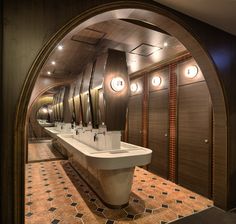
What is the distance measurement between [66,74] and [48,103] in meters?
8.26

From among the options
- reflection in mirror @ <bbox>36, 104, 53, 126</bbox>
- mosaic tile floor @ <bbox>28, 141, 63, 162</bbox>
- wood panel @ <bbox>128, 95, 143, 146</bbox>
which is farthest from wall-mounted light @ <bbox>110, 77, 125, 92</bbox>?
reflection in mirror @ <bbox>36, 104, 53, 126</bbox>

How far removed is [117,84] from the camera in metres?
3.25

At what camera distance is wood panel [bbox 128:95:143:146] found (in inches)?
228

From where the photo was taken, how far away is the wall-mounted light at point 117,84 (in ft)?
10.6

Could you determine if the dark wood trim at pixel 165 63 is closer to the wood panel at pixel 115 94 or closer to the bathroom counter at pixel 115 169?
the wood panel at pixel 115 94

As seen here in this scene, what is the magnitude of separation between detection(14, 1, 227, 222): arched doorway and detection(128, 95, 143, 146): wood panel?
292 cm

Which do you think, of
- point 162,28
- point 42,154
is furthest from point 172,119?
point 42,154

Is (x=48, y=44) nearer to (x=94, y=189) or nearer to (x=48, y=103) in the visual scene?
(x=94, y=189)

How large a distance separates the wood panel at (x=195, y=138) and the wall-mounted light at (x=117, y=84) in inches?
67.0

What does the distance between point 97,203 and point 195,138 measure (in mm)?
2470

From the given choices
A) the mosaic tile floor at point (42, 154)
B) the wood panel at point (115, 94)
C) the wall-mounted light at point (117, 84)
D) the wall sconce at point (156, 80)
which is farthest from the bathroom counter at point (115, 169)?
the mosaic tile floor at point (42, 154)

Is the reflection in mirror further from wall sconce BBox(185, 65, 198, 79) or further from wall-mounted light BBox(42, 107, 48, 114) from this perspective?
wall sconce BBox(185, 65, 198, 79)

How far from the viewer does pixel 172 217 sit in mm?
2781

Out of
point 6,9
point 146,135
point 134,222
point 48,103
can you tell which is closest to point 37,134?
point 48,103
